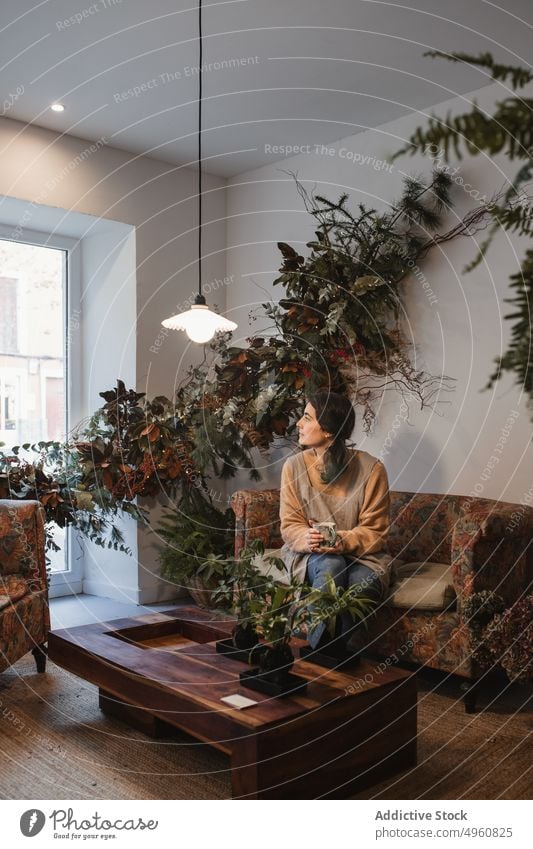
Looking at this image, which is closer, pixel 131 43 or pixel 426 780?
pixel 426 780

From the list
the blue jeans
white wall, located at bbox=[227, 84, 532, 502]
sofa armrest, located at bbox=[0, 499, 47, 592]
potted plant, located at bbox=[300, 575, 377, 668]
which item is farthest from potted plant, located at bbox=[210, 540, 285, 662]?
white wall, located at bbox=[227, 84, 532, 502]

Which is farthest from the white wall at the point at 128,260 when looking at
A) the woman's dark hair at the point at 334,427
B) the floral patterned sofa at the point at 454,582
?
the floral patterned sofa at the point at 454,582

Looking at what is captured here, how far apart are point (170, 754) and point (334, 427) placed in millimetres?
1453

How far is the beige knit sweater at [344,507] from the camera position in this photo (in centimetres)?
299

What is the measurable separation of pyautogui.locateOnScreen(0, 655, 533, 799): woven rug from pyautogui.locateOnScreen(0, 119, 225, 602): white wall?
68.9 inches

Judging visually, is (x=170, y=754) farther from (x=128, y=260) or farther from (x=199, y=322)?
(x=128, y=260)

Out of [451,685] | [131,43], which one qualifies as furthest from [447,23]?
[451,685]

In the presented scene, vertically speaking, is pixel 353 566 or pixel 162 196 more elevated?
pixel 162 196

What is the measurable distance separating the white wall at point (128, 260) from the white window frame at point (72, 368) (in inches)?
1.9

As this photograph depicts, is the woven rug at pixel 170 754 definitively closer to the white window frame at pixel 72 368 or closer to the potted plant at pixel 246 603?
the potted plant at pixel 246 603

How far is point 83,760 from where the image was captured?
7.38 ft

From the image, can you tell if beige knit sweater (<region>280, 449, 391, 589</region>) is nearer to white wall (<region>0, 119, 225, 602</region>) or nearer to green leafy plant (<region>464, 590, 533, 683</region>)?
green leafy plant (<region>464, 590, 533, 683</region>)

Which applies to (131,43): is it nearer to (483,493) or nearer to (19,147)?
(19,147)
